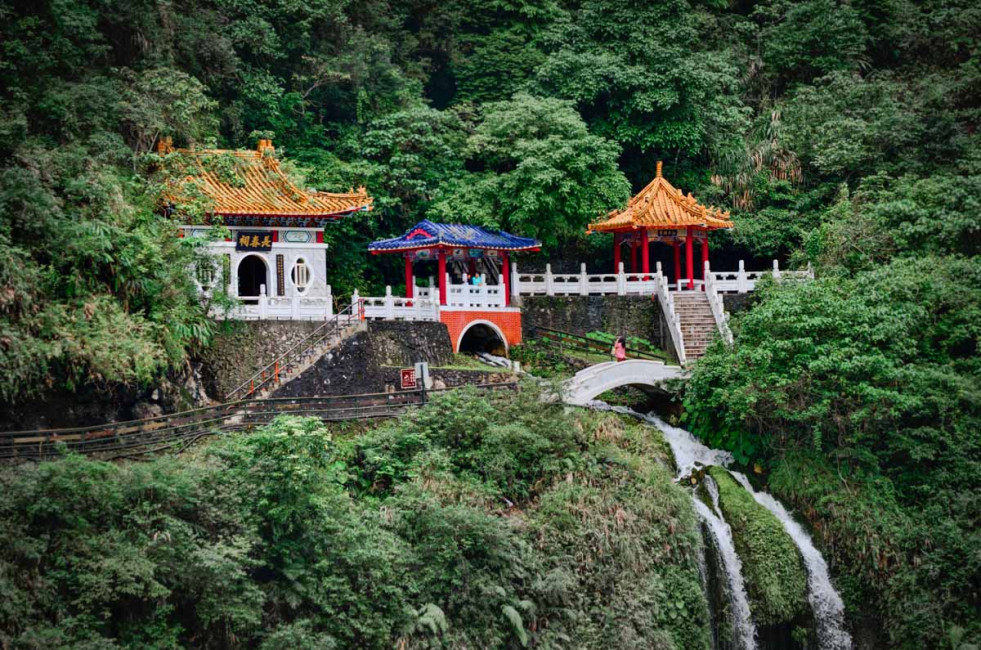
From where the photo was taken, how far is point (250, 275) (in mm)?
31984

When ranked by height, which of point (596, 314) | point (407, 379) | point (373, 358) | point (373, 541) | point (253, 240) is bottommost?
point (373, 541)

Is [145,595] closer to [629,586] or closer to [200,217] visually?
[629,586]

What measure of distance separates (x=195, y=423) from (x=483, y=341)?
12.3 meters

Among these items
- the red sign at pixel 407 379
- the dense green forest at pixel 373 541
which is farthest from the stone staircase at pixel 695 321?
the red sign at pixel 407 379

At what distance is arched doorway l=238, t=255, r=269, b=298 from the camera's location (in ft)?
105

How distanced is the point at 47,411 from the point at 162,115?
10.2 metres

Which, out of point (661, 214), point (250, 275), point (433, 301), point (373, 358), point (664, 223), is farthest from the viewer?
point (661, 214)

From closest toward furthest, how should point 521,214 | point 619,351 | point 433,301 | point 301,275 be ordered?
point 301,275, point 433,301, point 619,351, point 521,214

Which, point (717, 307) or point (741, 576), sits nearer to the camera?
point (741, 576)

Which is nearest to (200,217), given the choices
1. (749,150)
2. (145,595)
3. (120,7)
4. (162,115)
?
(162,115)

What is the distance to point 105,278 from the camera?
2391 cm

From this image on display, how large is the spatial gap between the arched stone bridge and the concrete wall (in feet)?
14.4

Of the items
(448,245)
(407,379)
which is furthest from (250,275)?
(407,379)

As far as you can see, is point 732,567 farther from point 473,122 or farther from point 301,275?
point 473,122
